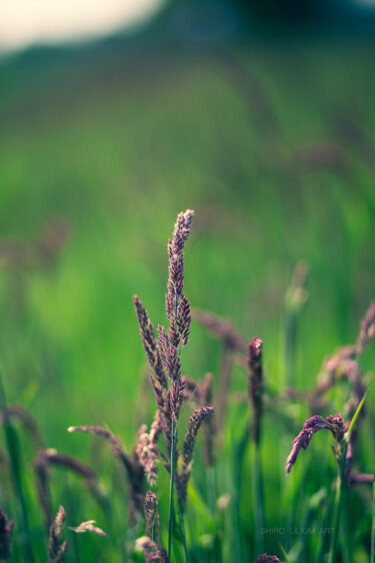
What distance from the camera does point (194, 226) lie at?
2.79 metres

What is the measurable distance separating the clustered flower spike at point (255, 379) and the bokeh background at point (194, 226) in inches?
21.5

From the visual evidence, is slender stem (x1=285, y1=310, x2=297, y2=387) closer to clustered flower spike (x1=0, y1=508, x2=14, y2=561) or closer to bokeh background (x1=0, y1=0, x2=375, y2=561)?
bokeh background (x1=0, y1=0, x2=375, y2=561)

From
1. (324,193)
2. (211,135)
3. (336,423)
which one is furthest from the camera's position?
(211,135)

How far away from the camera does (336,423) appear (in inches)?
29.1

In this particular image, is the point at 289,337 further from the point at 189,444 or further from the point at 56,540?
the point at 56,540

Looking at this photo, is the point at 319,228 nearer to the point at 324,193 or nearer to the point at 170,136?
the point at 324,193

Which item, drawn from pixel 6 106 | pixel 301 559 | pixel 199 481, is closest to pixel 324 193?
pixel 199 481

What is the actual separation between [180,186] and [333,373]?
4342 mm

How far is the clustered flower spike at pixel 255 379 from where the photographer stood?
81cm

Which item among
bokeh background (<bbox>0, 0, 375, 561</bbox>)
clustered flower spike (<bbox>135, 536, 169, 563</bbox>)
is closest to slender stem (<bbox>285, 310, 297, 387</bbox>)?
bokeh background (<bbox>0, 0, 375, 561</bbox>)

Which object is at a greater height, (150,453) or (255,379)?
(255,379)

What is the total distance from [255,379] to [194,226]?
1983mm

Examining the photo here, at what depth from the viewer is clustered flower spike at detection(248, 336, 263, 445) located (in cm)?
81

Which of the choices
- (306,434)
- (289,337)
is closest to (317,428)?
(306,434)
